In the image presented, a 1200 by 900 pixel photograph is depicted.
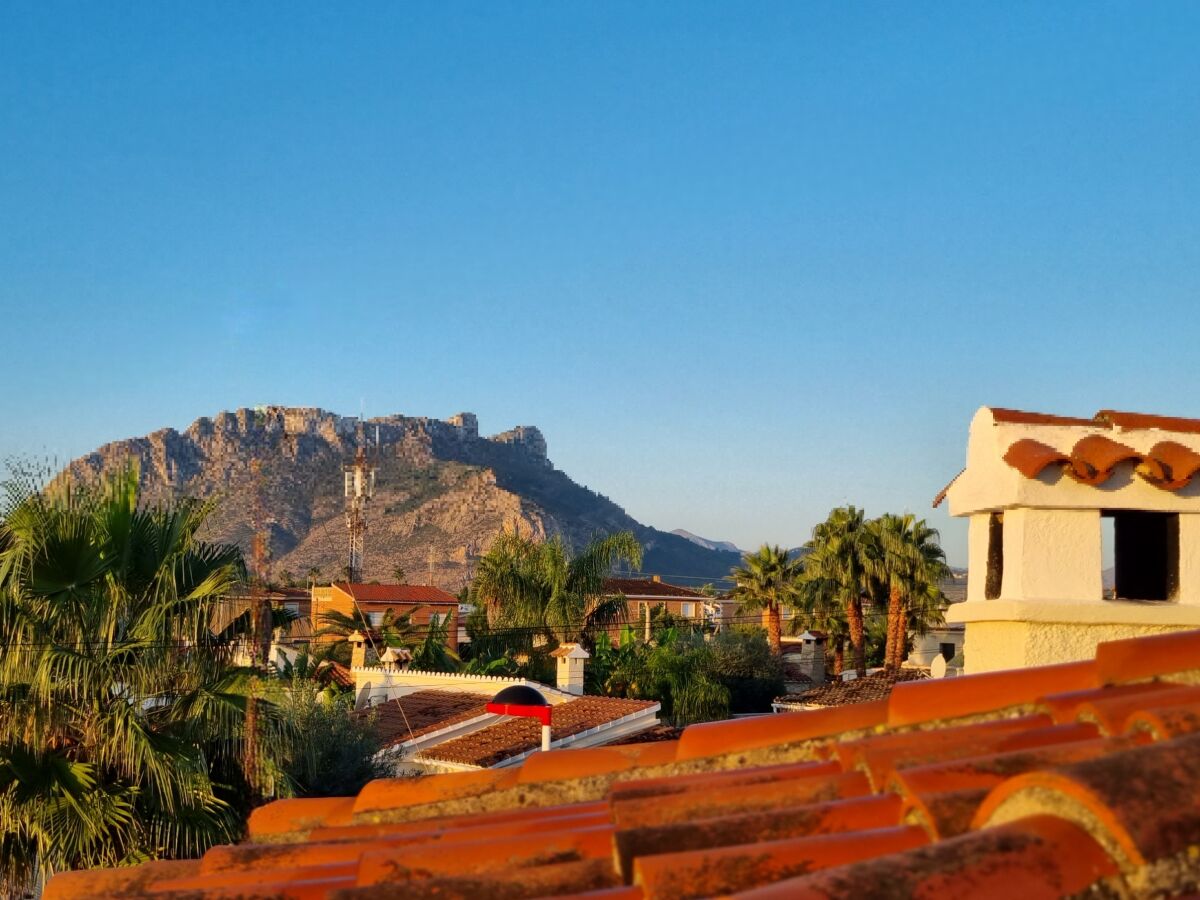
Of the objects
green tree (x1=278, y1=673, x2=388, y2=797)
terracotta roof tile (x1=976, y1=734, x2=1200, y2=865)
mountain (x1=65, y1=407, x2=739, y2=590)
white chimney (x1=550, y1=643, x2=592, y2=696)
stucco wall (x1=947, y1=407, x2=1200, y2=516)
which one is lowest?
green tree (x1=278, y1=673, x2=388, y2=797)

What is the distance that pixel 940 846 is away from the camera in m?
2.02

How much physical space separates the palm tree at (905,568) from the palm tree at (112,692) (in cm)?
3671

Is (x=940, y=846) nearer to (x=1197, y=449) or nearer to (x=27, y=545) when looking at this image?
(x=1197, y=449)

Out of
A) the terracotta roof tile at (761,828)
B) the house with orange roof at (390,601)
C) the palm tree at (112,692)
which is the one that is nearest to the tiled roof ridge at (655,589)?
the house with orange roof at (390,601)

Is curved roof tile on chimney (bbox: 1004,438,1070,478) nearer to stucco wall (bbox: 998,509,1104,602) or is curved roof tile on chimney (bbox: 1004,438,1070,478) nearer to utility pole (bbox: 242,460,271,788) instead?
stucco wall (bbox: 998,509,1104,602)

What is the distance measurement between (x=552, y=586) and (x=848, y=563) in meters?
11.2

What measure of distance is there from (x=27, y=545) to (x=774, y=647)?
44.1 m

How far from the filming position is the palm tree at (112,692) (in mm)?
10703

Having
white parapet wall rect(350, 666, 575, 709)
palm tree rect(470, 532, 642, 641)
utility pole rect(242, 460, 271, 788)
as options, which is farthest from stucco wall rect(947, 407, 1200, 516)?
palm tree rect(470, 532, 642, 641)

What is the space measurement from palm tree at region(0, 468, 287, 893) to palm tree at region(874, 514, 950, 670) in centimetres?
3671

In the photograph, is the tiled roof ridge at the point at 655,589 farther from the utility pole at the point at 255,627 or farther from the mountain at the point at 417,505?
the utility pole at the point at 255,627

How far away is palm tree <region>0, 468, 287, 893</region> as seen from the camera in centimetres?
1070

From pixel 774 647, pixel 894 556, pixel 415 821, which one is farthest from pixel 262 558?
pixel 774 647


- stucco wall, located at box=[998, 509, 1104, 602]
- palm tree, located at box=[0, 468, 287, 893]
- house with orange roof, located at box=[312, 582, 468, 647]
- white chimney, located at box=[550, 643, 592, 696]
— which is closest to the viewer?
stucco wall, located at box=[998, 509, 1104, 602]
